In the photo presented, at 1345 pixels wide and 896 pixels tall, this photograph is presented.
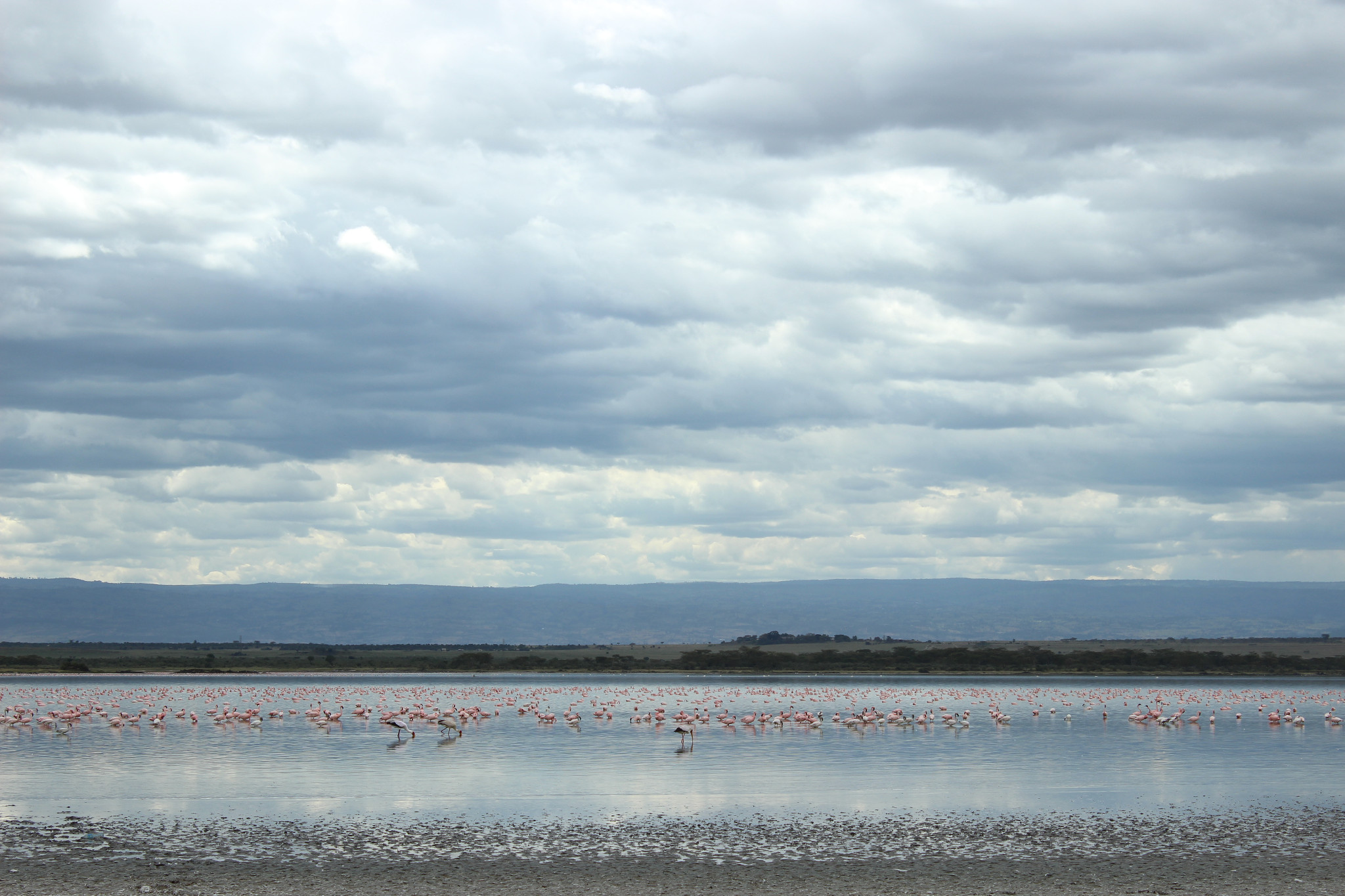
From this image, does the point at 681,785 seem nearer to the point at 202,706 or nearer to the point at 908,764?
the point at 908,764

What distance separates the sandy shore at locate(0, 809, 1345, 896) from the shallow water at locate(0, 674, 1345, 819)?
2055 millimetres

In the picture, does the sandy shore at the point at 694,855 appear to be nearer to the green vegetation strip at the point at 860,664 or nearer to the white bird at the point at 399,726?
the white bird at the point at 399,726

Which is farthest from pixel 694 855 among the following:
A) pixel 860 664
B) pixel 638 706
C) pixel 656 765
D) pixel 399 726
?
pixel 860 664

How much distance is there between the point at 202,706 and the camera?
76312 millimetres

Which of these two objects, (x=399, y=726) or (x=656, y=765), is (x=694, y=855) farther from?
(x=399, y=726)

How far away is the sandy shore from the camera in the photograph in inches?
882

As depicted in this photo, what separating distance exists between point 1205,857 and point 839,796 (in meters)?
10.8

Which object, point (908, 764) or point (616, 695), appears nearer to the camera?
point (908, 764)

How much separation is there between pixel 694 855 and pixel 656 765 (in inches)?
674

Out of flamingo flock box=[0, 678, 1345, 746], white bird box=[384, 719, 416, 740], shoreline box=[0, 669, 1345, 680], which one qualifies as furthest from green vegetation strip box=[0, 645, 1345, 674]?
white bird box=[384, 719, 416, 740]

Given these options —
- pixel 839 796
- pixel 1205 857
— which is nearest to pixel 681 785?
pixel 839 796

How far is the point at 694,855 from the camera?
995 inches

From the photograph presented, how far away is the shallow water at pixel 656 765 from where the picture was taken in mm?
32688

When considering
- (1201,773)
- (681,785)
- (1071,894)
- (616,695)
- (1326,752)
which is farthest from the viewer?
(616,695)
